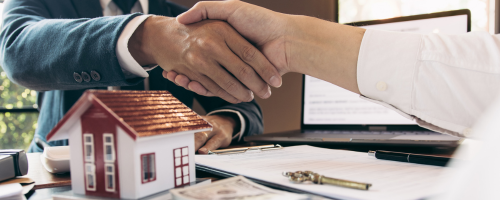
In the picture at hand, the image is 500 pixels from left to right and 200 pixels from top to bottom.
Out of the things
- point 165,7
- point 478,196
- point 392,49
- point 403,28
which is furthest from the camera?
point 165,7

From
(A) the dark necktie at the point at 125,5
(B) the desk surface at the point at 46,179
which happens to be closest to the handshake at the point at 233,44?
(B) the desk surface at the point at 46,179

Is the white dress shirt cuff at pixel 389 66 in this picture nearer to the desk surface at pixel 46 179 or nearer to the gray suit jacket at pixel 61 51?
the desk surface at pixel 46 179

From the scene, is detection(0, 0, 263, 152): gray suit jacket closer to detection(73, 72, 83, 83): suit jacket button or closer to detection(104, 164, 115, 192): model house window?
detection(73, 72, 83, 83): suit jacket button

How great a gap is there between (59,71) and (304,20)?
0.62 metres

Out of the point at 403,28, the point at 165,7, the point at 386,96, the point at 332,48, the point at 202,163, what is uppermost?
the point at 165,7

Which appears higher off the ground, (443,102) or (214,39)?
(214,39)

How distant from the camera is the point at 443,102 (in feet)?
1.71

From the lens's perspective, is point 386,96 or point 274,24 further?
point 274,24

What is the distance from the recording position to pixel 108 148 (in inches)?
13.6

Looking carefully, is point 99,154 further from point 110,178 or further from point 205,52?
point 205,52

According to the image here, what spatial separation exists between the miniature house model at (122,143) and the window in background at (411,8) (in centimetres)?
194

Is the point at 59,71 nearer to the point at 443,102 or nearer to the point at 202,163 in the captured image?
the point at 202,163

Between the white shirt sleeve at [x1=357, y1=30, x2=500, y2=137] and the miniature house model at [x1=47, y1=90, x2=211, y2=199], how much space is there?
0.38m

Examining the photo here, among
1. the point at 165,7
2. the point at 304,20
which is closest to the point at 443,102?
the point at 304,20
